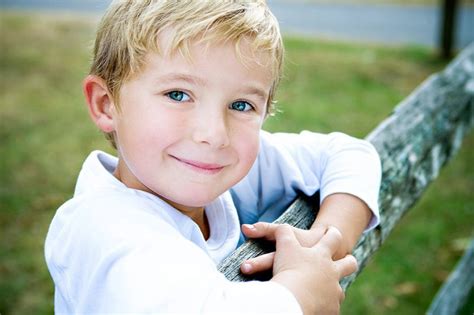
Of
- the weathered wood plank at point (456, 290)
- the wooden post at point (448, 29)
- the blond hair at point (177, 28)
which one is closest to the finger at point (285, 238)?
the blond hair at point (177, 28)

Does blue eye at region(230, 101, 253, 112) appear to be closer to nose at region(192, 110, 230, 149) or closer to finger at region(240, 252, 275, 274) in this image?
nose at region(192, 110, 230, 149)

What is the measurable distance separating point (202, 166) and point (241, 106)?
170mm

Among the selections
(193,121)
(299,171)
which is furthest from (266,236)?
(299,171)

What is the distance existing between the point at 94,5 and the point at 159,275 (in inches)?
425

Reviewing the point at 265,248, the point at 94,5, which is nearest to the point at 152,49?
the point at 265,248

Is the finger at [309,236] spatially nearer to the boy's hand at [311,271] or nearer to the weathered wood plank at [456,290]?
the boy's hand at [311,271]

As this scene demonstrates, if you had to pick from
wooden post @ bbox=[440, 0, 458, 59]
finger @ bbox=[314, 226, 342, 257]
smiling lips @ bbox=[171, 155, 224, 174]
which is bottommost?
wooden post @ bbox=[440, 0, 458, 59]

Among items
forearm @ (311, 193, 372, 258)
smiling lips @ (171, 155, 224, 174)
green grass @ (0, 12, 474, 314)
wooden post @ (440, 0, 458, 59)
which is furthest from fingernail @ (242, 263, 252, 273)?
wooden post @ (440, 0, 458, 59)

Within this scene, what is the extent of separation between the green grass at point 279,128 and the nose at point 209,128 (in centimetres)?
181

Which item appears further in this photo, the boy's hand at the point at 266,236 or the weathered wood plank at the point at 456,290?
the weathered wood plank at the point at 456,290

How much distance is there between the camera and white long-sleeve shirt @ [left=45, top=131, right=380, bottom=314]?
120 centimetres

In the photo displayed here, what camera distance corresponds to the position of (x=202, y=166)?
1.46 m

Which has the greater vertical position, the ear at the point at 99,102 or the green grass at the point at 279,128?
the ear at the point at 99,102

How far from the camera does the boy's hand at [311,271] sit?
1330 mm
